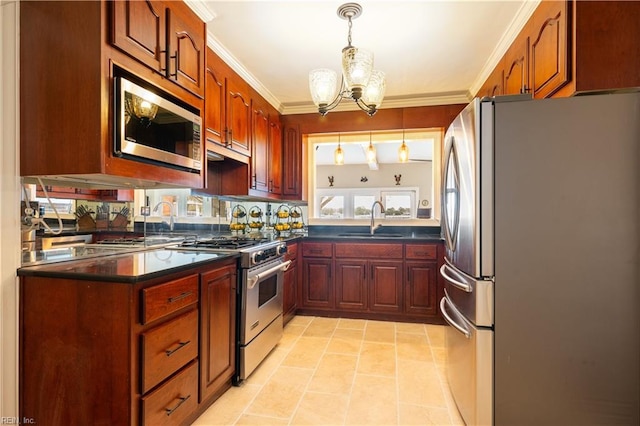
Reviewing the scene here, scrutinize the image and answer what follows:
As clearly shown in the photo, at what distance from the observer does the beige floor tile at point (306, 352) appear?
2369mm

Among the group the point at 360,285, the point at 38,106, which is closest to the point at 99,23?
the point at 38,106

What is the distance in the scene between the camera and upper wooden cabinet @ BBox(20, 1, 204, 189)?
4.24ft

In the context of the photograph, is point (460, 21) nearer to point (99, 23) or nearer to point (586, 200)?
point (586, 200)

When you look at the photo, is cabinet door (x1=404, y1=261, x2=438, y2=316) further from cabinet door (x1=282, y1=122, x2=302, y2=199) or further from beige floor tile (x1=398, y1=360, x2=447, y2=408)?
cabinet door (x1=282, y1=122, x2=302, y2=199)

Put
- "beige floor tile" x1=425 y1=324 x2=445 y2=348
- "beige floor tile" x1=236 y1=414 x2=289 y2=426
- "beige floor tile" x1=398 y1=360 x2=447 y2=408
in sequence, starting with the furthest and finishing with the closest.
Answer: "beige floor tile" x1=425 y1=324 x2=445 y2=348 < "beige floor tile" x1=398 y1=360 x2=447 y2=408 < "beige floor tile" x1=236 y1=414 x2=289 y2=426

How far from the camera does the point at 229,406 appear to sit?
1.84m

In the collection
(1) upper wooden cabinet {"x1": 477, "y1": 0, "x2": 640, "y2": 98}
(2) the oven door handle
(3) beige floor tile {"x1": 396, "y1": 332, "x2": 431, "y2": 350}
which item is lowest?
(3) beige floor tile {"x1": 396, "y1": 332, "x2": 431, "y2": 350}

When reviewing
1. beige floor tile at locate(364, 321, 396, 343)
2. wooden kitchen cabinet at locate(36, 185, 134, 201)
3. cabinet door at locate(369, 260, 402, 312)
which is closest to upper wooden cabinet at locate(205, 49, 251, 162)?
wooden kitchen cabinet at locate(36, 185, 134, 201)

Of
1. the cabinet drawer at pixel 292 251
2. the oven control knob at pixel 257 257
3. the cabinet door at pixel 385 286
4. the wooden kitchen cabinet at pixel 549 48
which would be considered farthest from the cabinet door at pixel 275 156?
the wooden kitchen cabinet at pixel 549 48

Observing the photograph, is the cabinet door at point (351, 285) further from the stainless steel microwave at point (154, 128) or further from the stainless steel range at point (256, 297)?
the stainless steel microwave at point (154, 128)

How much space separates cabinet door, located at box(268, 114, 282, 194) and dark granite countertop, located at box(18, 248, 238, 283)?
1623 mm

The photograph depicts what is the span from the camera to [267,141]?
331cm

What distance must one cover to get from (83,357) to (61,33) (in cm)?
137

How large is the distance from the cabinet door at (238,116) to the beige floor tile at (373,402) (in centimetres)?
203
